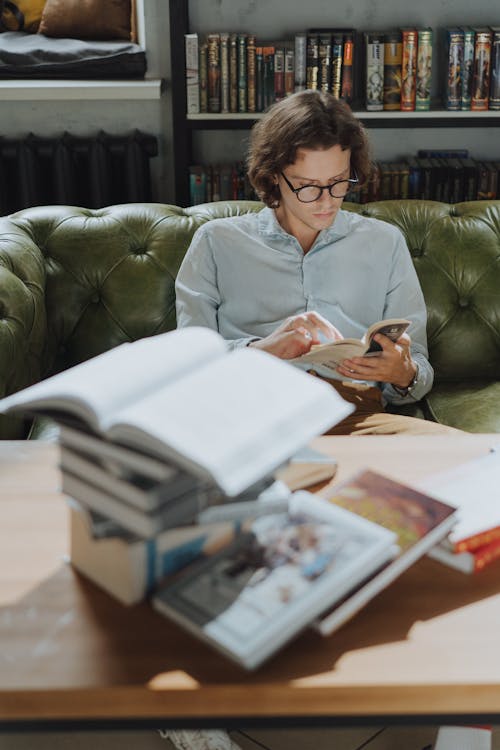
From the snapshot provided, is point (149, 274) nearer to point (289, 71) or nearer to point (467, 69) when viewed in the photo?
point (289, 71)

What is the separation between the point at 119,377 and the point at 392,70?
2.38 meters

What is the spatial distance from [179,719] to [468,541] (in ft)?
1.36

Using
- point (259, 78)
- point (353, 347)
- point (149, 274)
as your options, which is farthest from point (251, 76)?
point (353, 347)

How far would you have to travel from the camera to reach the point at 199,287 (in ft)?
6.62

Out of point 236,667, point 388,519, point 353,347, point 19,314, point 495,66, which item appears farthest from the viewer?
point 495,66

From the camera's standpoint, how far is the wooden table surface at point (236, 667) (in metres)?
0.94

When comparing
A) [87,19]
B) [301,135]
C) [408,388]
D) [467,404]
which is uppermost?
[87,19]

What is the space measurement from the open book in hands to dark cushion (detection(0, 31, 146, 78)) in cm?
191

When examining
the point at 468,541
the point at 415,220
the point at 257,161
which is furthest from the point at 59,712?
the point at 415,220

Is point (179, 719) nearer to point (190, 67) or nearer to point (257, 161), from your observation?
point (257, 161)

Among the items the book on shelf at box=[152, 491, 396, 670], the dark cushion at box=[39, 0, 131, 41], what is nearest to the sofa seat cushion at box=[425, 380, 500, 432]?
the book on shelf at box=[152, 491, 396, 670]

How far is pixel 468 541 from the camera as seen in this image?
3.67 feet

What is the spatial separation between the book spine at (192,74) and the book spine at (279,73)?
0.87 ft

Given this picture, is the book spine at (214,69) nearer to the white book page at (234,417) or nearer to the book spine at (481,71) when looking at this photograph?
the book spine at (481,71)
